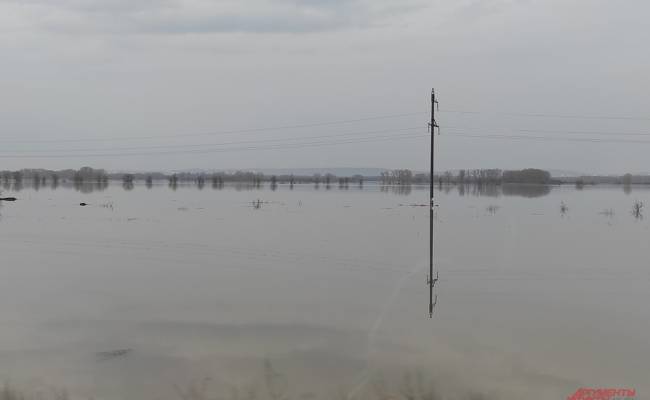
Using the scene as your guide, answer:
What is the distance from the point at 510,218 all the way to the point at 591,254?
62.7 ft

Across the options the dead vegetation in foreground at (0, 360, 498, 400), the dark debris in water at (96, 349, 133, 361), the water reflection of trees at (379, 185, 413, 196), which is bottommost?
the dark debris in water at (96, 349, 133, 361)

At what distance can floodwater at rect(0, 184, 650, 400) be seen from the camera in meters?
8.59

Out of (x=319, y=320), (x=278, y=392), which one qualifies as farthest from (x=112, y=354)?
(x=319, y=320)

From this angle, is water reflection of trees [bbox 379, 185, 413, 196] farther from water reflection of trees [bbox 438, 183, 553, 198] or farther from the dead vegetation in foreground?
the dead vegetation in foreground

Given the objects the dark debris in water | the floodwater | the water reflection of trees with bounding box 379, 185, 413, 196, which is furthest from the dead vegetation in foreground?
the water reflection of trees with bounding box 379, 185, 413, 196

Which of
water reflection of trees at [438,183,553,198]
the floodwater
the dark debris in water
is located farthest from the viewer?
water reflection of trees at [438,183,553,198]

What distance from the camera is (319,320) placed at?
12414 millimetres

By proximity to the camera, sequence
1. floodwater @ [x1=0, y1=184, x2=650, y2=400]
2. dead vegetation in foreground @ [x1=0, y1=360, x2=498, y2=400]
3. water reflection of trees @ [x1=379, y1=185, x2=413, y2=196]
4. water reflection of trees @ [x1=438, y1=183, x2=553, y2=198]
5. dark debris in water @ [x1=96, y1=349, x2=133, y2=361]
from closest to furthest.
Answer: dead vegetation in foreground @ [x1=0, y1=360, x2=498, y2=400], floodwater @ [x1=0, y1=184, x2=650, y2=400], dark debris in water @ [x1=96, y1=349, x2=133, y2=361], water reflection of trees @ [x1=438, y1=183, x2=553, y2=198], water reflection of trees @ [x1=379, y1=185, x2=413, y2=196]

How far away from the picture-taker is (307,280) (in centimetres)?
1714

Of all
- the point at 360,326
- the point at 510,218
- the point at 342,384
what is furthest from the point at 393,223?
the point at 342,384

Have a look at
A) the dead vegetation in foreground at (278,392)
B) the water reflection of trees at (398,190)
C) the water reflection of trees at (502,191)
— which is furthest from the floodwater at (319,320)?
the water reflection of trees at (398,190)

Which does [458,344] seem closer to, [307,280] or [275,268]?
[307,280]

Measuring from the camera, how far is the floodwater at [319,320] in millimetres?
8586

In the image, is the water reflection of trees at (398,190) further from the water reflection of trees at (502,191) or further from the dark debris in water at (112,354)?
the dark debris in water at (112,354)
